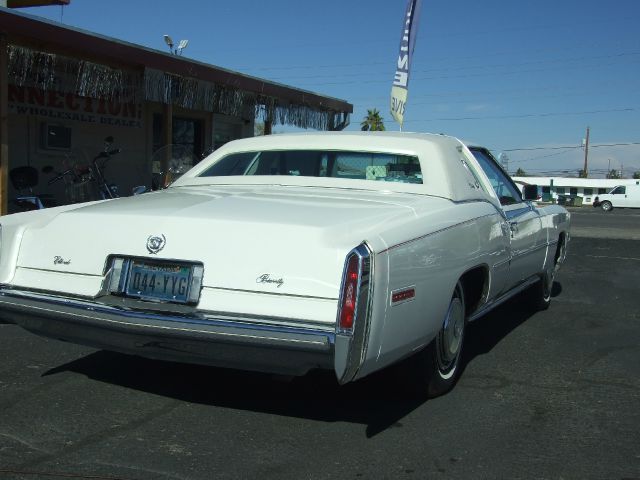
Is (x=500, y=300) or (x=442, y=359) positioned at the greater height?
(x=500, y=300)

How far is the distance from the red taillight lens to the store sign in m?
9.20

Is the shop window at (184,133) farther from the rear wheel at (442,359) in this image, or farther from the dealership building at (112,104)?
the rear wheel at (442,359)

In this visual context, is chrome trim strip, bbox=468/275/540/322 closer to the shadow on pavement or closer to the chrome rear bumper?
the shadow on pavement

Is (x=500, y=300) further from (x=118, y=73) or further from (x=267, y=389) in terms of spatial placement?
(x=118, y=73)

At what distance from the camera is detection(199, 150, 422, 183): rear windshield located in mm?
4785

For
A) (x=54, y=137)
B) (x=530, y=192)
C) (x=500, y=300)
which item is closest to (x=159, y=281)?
(x=500, y=300)

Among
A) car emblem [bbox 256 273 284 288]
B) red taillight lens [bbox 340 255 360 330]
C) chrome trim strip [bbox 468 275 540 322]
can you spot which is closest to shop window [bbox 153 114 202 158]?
chrome trim strip [bbox 468 275 540 322]

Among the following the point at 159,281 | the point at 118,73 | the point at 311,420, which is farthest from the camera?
the point at 118,73

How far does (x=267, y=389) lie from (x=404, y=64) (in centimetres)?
964

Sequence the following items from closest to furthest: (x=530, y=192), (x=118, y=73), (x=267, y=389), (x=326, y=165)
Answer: (x=267, y=389) < (x=326, y=165) < (x=530, y=192) < (x=118, y=73)

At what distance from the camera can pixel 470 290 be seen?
4.71m

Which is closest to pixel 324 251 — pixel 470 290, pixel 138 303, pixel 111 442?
pixel 138 303

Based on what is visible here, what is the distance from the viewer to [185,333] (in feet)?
10.9

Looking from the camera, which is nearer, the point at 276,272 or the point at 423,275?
the point at 276,272
